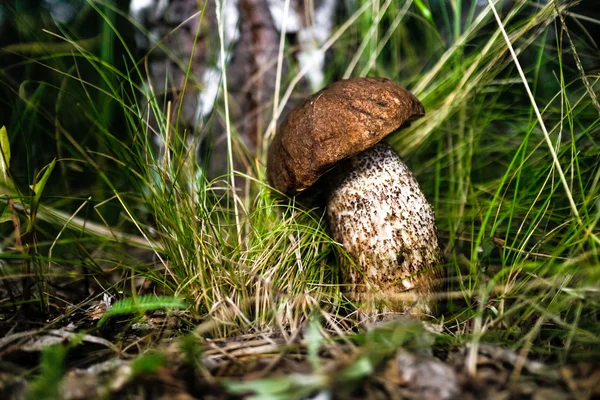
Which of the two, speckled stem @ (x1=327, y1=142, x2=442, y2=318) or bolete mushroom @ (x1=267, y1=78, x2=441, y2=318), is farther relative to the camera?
speckled stem @ (x1=327, y1=142, x2=442, y2=318)

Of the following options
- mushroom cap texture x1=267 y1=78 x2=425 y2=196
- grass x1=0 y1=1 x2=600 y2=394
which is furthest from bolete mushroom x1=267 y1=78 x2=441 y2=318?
grass x1=0 y1=1 x2=600 y2=394

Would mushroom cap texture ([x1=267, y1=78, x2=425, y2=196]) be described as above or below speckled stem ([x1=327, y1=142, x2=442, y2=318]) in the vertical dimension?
above

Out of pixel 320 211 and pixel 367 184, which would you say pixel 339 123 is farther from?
pixel 320 211

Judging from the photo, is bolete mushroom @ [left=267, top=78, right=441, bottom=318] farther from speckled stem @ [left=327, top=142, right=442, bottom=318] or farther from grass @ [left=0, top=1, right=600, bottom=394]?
grass @ [left=0, top=1, right=600, bottom=394]

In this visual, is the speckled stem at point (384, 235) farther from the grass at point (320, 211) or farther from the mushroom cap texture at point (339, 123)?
the mushroom cap texture at point (339, 123)

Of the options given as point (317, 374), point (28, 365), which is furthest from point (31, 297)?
point (317, 374)

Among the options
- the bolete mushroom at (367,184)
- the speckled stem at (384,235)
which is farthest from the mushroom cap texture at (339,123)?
the speckled stem at (384,235)

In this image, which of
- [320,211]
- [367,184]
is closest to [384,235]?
[367,184]
